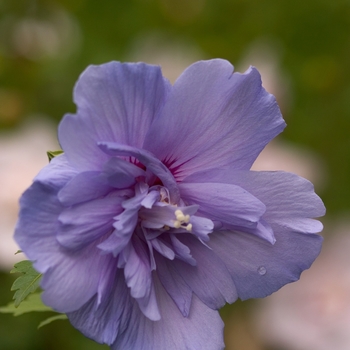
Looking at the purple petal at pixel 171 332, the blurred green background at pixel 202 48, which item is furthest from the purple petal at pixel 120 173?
the blurred green background at pixel 202 48

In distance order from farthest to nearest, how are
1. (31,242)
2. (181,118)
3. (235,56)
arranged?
1. (235,56)
2. (181,118)
3. (31,242)

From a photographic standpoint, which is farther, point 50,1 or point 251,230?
point 50,1

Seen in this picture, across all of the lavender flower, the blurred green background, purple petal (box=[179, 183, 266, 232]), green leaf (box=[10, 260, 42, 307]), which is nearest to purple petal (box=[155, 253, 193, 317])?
the lavender flower

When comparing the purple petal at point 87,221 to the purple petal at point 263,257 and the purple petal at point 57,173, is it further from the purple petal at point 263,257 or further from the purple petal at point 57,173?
the purple petal at point 263,257

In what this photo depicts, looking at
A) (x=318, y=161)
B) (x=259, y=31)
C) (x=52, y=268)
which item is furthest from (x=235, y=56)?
(x=52, y=268)

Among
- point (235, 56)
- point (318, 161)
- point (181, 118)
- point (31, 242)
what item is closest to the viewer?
point (31, 242)

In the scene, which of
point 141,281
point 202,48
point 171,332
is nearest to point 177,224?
point 141,281

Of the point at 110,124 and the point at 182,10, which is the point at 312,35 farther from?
the point at 110,124
